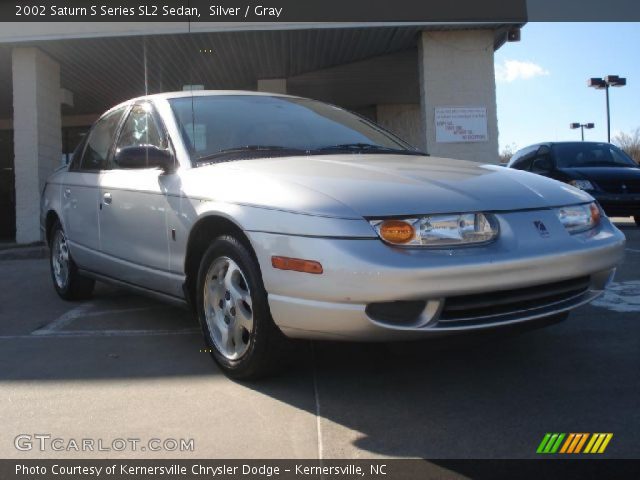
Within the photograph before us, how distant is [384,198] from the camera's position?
8.76 feet

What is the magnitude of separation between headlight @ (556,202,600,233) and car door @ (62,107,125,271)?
120 inches

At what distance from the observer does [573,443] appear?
2332 millimetres

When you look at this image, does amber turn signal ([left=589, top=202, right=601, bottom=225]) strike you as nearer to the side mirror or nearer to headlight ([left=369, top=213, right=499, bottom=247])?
headlight ([left=369, top=213, right=499, bottom=247])

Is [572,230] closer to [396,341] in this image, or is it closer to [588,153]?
[396,341]

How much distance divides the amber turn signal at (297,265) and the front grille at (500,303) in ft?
1.80

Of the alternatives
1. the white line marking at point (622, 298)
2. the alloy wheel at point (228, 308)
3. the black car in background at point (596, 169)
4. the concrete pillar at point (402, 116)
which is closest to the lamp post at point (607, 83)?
the concrete pillar at point (402, 116)

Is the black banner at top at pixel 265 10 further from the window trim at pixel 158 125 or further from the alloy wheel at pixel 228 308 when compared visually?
the alloy wheel at pixel 228 308

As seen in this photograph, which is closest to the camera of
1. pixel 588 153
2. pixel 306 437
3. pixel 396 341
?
pixel 306 437

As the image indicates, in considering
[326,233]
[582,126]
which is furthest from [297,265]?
[582,126]

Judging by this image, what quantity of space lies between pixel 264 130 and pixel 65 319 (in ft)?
7.27

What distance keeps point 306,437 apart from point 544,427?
93 cm

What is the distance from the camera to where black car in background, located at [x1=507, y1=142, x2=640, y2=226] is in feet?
32.3

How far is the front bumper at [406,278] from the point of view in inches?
98.7

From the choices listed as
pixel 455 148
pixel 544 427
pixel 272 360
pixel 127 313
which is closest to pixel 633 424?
pixel 544 427
